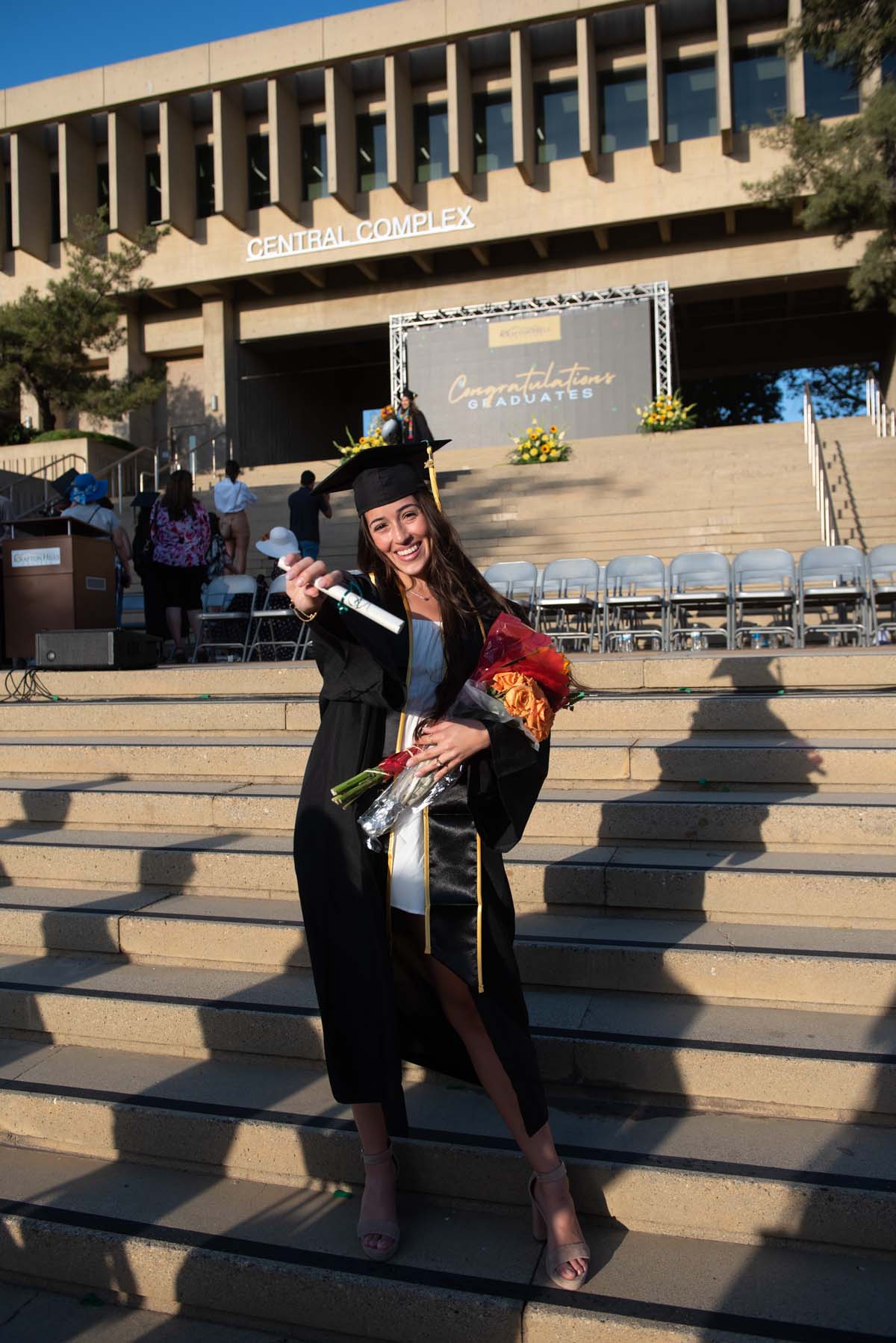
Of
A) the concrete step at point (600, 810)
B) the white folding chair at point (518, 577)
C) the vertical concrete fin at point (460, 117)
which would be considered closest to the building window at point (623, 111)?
the vertical concrete fin at point (460, 117)

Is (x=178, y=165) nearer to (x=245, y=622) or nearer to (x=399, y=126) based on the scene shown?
(x=399, y=126)

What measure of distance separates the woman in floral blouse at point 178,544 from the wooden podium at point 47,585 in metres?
1.19

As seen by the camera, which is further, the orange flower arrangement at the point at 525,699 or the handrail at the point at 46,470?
the handrail at the point at 46,470

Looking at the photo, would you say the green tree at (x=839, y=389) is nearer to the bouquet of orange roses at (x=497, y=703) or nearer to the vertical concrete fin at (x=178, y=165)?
the vertical concrete fin at (x=178, y=165)

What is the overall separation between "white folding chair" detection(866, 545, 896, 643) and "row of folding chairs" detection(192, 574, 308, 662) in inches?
205

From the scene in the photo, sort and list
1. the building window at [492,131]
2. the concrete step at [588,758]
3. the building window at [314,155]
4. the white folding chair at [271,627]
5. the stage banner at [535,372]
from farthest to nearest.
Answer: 1. the building window at [314,155]
2. the building window at [492,131]
3. the stage banner at [535,372]
4. the white folding chair at [271,627]
5. the concrete step at [588,758]

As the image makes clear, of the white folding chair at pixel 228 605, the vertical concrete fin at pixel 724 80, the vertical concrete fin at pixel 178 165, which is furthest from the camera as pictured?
the vertical concrete fin at pixel 178 165

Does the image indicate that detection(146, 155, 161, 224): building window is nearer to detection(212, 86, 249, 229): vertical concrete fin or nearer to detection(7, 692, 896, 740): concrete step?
detection(212, 86, 249, 229): vertical concrete fin

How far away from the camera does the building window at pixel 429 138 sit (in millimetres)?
26812

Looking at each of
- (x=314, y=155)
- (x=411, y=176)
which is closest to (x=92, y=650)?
(x=411, y=176)

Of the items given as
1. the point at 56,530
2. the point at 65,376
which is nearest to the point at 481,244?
the point at 65,376

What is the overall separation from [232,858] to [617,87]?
2659 cm

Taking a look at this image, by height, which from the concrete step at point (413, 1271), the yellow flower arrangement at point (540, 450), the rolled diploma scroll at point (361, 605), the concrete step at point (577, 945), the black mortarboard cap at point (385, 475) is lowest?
the concrete step at point (413, 1271)

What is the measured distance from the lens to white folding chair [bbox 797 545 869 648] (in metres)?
9.38
